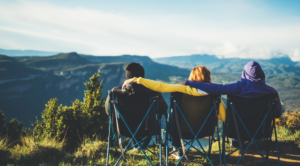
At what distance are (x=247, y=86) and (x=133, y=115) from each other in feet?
5.90

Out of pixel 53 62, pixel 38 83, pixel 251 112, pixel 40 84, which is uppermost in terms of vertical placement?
pixel 53 62

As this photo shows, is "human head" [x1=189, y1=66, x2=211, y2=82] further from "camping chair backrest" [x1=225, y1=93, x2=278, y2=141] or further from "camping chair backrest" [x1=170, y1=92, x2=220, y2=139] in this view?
"camping chair backrest" [x1=225, y1=93, x2=278, y2=141]

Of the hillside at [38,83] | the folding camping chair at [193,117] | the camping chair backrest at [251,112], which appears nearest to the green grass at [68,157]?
the folding camping chair at [193,117]

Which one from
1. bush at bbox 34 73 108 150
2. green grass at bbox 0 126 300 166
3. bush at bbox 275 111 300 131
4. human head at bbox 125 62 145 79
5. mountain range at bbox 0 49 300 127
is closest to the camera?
human head at bbox 125 62 145 79

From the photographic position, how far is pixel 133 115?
2.63 m

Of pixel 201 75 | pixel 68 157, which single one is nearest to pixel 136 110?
pixel 201 75

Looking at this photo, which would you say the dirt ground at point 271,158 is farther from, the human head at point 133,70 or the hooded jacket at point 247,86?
the human head at point 133,70

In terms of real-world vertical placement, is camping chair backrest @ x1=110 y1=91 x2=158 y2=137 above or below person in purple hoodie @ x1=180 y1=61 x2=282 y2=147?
below

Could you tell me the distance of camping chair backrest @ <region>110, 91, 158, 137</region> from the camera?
253 cm

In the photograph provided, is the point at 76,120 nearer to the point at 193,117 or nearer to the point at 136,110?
the point at 136,110

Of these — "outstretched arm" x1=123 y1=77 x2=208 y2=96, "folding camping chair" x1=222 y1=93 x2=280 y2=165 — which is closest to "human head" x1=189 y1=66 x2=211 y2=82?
"outstretched arm" x1=123 y1=77 x2=208 y2=96

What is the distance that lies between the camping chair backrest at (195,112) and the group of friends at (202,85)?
0.11 metres

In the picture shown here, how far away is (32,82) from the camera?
95.2 meters

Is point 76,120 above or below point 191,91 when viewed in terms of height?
below
